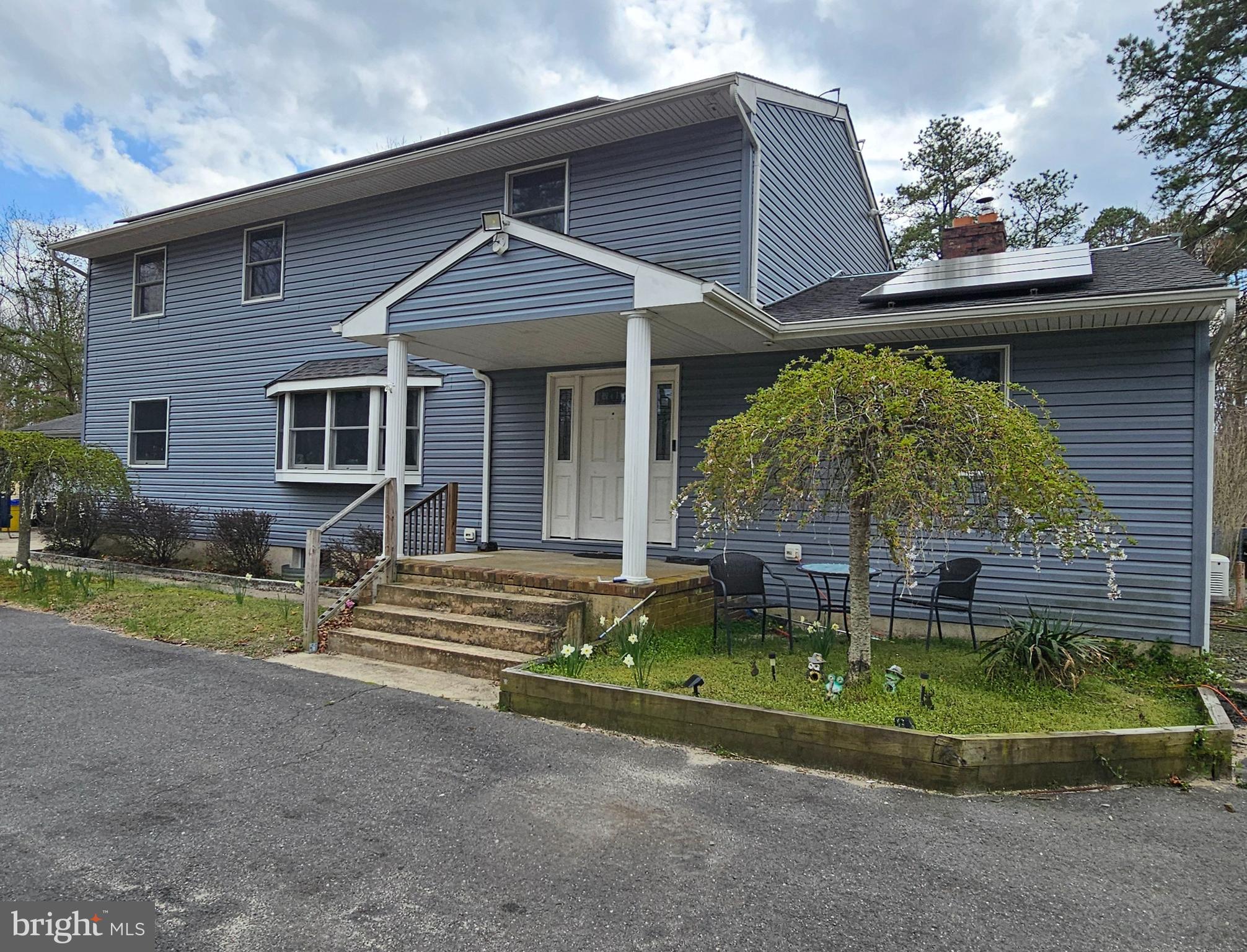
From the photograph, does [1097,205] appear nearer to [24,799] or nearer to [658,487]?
[658,487]

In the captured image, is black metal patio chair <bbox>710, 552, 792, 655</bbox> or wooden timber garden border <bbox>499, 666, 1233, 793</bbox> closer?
wooden timber garden border <bbox>499, 666, 1233, 793</bbox>

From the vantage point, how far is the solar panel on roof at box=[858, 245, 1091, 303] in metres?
6.48

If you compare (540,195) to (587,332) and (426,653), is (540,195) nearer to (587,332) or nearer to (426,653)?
(587,332)

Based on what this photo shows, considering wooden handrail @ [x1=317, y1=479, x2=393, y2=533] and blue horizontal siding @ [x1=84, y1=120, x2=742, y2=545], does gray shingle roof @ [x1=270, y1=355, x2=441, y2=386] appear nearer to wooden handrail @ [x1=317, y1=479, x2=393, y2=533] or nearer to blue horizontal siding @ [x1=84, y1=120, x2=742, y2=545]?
blue horizontal siding @ [x1=84, y1=120, x2=742, y2=545]

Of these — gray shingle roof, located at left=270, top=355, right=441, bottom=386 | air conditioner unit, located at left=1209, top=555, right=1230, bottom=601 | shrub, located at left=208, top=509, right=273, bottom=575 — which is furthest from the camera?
shrub, located at left=208, top=509, right=273, bottom=575

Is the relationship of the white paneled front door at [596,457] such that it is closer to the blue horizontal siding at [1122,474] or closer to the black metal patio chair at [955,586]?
the blue horizontal siding at [1122,474]

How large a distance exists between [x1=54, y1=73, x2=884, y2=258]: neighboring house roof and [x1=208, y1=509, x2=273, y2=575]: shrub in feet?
15.4

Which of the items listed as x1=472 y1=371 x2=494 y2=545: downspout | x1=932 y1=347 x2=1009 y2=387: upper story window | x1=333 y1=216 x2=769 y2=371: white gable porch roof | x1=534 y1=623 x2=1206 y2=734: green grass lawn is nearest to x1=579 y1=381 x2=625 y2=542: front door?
x1=333 y1=216 x2=769 y2=371: white gable porch roof

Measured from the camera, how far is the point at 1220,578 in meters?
9.01

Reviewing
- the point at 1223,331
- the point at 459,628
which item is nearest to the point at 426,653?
the point at 459,628

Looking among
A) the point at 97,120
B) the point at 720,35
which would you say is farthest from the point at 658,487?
the point at 97,120

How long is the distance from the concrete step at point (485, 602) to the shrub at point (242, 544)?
4.20 meters

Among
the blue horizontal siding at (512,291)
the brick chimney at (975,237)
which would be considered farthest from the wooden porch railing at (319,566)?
the brick chimney at (975,237)

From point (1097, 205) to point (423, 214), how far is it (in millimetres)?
16362
